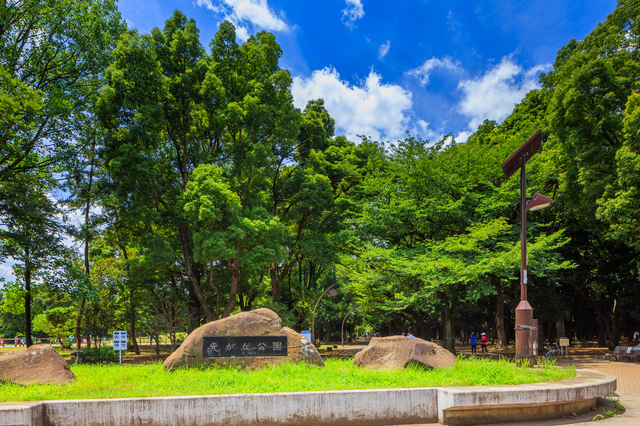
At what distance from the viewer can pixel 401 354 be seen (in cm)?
901

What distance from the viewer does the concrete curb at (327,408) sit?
593 cm

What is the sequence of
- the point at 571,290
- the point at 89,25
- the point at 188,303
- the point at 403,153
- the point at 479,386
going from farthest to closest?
the point at 571,290, the point at 188,303, the point at 403,153, the point at 89,25, the point at 479,386

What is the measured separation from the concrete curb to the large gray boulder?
11.7ft

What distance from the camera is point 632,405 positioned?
818 centimetres

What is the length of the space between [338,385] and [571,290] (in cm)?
2556

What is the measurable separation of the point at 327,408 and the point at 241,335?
422 cm

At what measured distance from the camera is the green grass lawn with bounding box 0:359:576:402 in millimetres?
6621

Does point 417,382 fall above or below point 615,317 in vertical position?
above

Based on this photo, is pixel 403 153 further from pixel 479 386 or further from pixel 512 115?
pixel 479 386

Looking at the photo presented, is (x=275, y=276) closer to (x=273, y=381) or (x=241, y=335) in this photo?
(x=241, y=335)

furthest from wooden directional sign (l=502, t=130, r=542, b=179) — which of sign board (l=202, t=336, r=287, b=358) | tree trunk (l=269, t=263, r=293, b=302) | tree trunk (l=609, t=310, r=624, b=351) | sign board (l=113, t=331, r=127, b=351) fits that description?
tree trunk (l=609, t=310, r=624, b=351)

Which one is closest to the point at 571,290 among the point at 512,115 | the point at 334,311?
the point at 512,115

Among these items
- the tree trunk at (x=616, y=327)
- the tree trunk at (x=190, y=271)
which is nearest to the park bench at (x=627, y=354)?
the tree trunk at (x=616, y=327)

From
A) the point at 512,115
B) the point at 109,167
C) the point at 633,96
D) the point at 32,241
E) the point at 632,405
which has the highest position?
the point at 512,115
